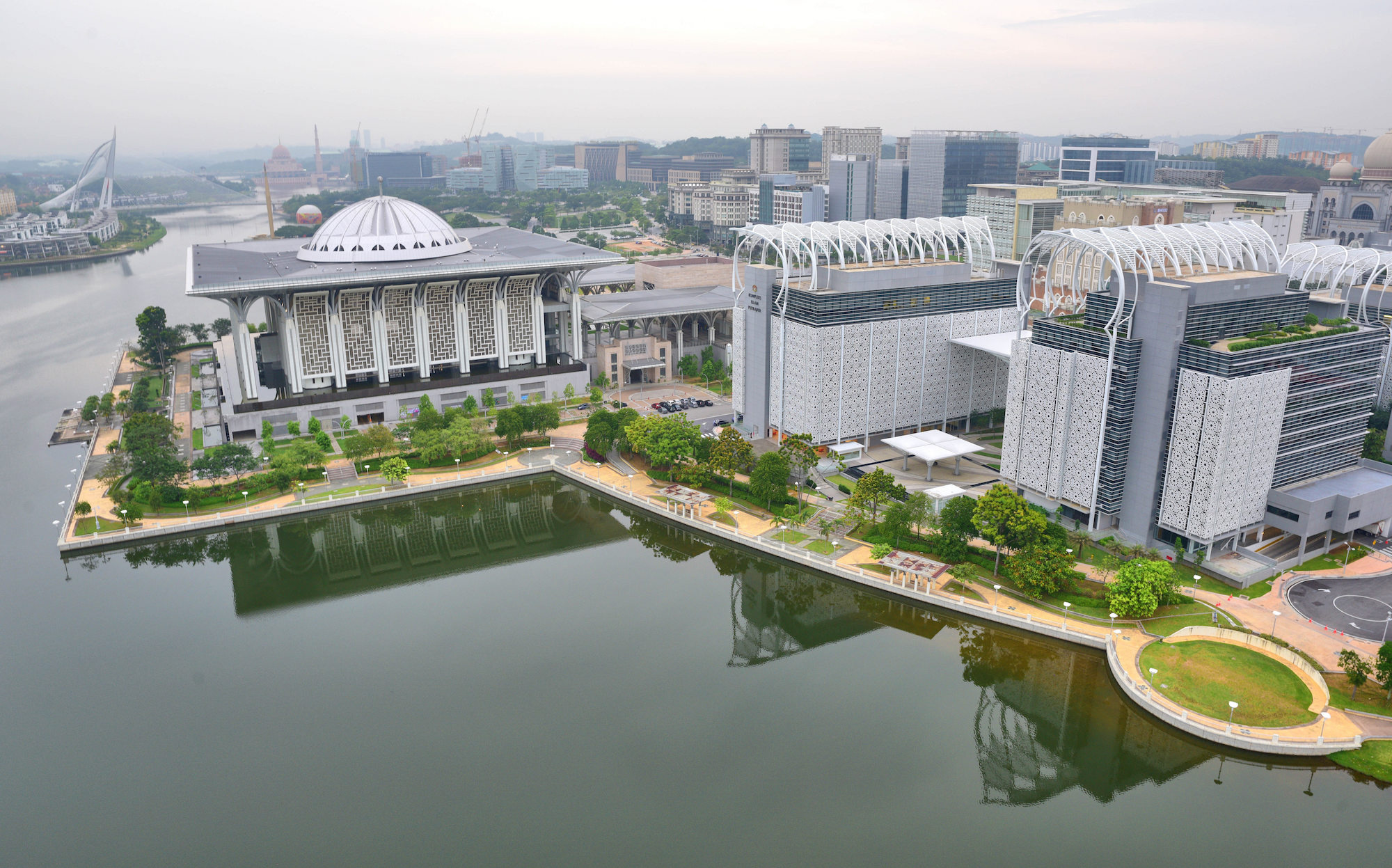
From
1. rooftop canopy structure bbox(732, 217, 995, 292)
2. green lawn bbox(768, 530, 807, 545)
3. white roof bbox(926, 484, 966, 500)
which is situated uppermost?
rooftop canopy structure bbox(732, 217, 995, 292)

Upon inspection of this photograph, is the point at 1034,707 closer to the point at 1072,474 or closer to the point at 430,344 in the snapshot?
the point at 1072,474

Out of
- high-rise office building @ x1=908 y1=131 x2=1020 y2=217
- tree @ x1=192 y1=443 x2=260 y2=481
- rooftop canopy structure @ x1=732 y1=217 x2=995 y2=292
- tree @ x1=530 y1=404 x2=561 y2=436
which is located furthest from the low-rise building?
tree @ x1=192 y1=443 x2=260 y2=481

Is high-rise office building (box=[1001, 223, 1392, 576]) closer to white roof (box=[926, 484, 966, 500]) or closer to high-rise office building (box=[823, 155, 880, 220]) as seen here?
white roof (box=[926, 484, 966, 500])

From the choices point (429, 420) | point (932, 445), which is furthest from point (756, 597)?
point (429, 420)

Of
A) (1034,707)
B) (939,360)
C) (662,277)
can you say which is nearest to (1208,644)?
(1034,707)

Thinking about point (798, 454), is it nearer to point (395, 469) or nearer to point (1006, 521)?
point (1006, 521)

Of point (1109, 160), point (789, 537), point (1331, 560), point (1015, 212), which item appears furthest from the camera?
point (1109, 160)

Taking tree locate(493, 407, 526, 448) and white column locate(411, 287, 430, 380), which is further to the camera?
white column locate(411, 287, 430, 380)
